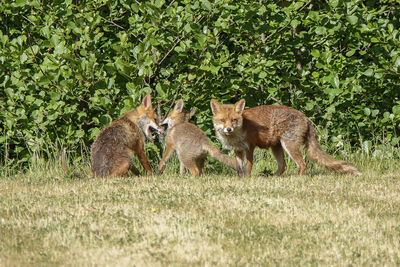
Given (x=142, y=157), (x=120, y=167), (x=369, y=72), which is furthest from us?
(x=369, y=72)

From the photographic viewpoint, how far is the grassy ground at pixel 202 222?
17.2 ft

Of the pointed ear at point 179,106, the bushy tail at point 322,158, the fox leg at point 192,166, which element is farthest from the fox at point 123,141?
the bushy tail at point 322,158

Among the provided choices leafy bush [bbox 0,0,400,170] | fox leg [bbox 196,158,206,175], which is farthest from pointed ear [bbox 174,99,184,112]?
fox leg [bbox 196,158,206,175]

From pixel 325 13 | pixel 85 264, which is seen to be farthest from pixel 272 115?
pixel 85 264

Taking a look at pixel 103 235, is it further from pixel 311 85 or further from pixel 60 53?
pixel 311 85

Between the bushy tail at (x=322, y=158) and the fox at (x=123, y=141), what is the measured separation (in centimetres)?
246

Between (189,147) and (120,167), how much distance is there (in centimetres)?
115

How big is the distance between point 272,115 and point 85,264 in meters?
5.09

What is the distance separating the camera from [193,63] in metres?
10.1

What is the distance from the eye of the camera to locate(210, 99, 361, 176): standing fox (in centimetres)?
927

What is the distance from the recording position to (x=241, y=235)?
229 inches

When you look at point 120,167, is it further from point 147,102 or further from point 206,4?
point 206,4

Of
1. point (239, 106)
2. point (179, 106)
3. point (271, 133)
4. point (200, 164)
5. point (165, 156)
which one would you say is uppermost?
point (239, 106)

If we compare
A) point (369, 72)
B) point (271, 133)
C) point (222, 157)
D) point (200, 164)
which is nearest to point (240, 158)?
point (222, 157)
